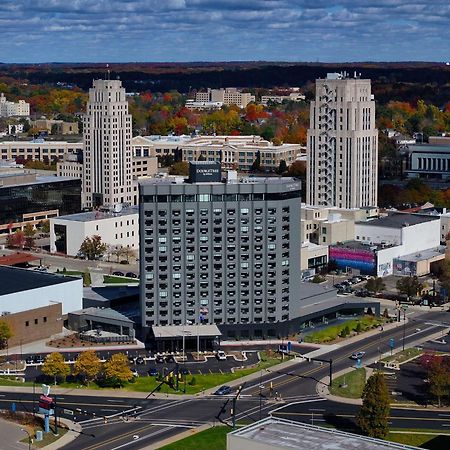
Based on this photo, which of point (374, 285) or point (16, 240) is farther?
point (16, 240)

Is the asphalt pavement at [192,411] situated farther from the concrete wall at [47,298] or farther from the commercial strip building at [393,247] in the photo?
the commercial strip building at [393,247]

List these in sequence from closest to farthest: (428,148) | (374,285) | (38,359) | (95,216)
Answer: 1. (38,359)
2. (374,285)
3. (95,216)
4. (428,148)

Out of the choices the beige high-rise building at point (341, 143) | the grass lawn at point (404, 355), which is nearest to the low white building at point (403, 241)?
the beige high-rise building at point (341, 143)

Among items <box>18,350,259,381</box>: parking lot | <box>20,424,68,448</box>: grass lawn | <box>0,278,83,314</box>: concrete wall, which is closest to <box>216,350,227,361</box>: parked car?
<box>18,350,259,381</box>: parking lot

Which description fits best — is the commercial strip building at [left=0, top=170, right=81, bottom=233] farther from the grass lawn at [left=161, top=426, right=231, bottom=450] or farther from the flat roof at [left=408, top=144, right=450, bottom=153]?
the grass lawn at [left=161, top=426, right=231, bottom=450]

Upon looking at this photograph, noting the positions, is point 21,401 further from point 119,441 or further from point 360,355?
point 360,355

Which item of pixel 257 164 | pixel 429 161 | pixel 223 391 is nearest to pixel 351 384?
pixel 223 391

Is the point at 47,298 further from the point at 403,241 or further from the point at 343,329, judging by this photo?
the point at 403,241
